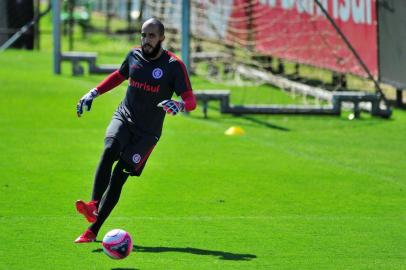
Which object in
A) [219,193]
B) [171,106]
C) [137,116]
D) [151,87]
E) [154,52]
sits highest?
[154,52]

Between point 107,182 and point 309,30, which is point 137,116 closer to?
point 107,182

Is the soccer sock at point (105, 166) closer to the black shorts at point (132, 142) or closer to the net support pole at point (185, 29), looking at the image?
the black shorts at point (132, 142)

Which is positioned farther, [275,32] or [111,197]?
[275,32]

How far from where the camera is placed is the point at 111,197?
399 inches

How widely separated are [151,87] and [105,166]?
0.87 metres

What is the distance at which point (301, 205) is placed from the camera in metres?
12.3

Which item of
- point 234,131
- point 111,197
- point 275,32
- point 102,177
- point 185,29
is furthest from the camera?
point 275,32

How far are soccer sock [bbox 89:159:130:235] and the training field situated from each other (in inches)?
10.4

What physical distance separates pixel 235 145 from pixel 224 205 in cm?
466

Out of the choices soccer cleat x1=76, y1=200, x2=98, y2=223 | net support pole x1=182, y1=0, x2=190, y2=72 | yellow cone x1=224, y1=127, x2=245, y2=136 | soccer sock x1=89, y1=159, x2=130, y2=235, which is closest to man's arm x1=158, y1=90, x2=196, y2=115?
soccer sock x1=89, y1=159, x2=130, y2=235

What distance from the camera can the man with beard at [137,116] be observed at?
10.2 m

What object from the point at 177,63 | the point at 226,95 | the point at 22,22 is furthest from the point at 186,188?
the point at 22,22

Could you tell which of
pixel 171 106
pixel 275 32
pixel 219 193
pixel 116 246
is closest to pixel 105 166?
pixel 171 106

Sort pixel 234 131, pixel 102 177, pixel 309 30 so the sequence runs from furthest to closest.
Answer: pixel 309 30
pixel 234 131
pixel 102 177
